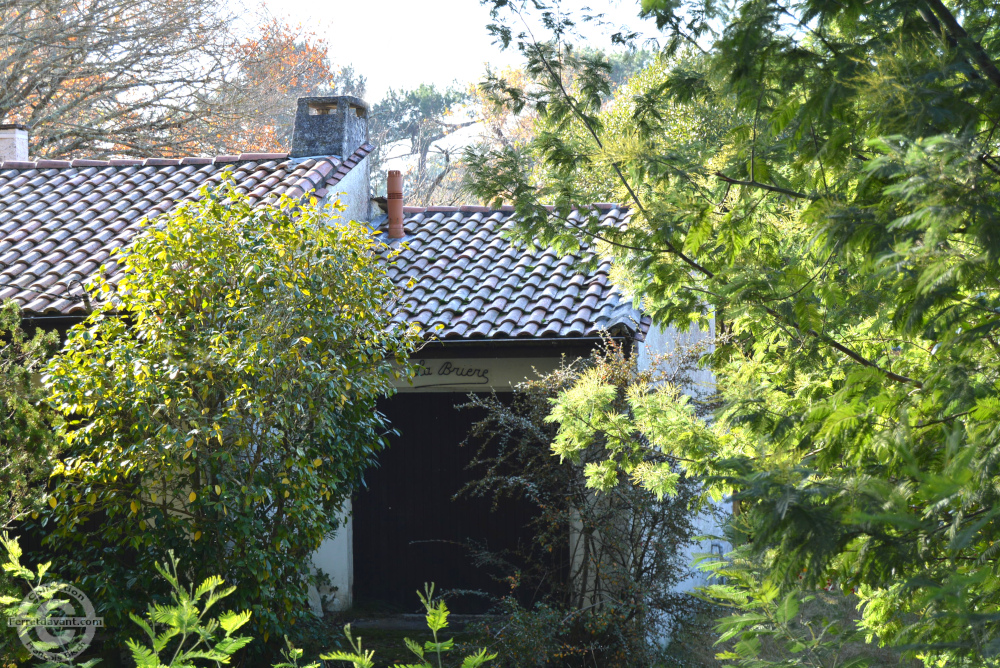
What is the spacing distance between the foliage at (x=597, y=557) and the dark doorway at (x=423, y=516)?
1440 mm

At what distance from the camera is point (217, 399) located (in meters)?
5.85

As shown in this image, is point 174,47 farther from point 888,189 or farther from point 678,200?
point 888,189

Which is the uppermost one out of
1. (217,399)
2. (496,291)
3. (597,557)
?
(496,291)

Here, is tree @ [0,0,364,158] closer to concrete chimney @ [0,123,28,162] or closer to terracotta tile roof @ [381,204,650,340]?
concrete chimney @ [0,123,28,162]

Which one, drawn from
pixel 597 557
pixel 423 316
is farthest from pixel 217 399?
pixel 597 557

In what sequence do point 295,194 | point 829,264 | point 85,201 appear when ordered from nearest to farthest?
point 829,264 → point 295,194 → point 85,201

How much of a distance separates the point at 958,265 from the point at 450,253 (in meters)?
8.02

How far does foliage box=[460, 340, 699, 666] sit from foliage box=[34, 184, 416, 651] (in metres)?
1.42

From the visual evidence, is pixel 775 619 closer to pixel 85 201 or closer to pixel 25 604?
pixel 25 604

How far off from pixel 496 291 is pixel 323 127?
3.77 meters

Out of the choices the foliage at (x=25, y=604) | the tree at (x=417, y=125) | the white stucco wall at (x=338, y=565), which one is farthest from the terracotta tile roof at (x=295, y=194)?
the tree at (x=417, y=125)

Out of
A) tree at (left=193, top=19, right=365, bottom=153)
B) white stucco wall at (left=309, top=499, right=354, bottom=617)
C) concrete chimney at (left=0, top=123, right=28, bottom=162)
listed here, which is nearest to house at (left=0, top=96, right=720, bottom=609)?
white stucco wall at (left=309, top=499, right=354, bottom=617)

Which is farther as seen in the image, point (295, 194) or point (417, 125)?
point (417, 125)

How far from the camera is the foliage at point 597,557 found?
254 inches
